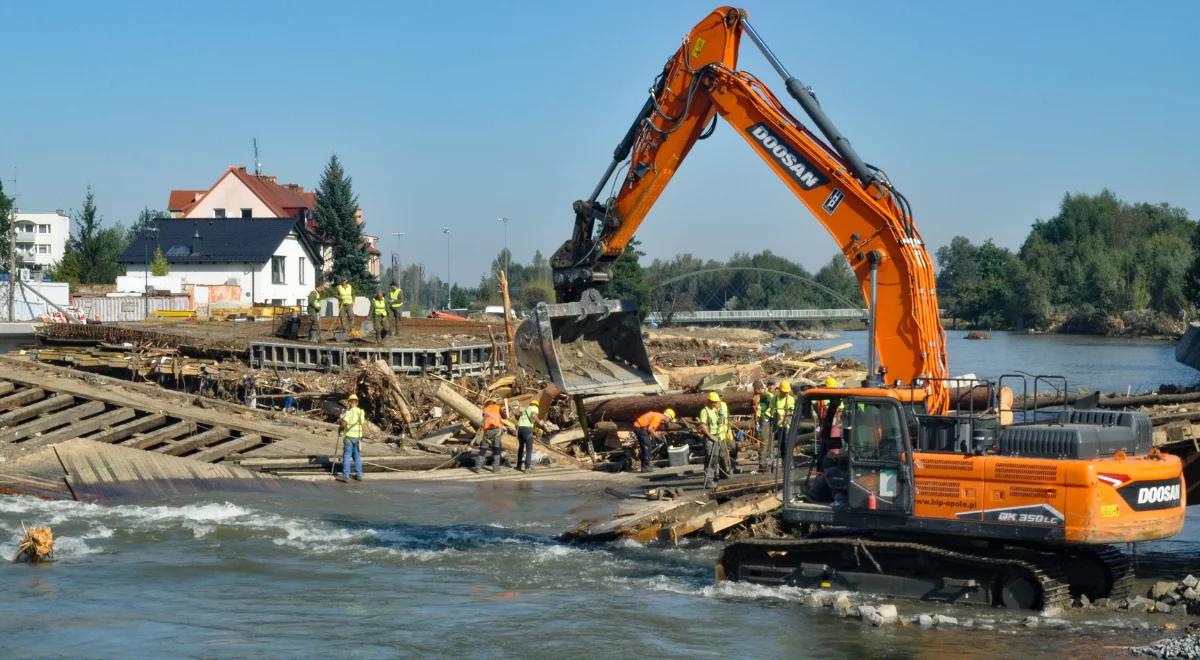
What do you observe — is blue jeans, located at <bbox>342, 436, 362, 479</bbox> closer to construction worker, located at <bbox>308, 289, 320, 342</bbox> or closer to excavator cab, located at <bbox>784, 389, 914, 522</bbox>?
excavator cab, located at <bbox>784, 389, 914, 522</bbox>

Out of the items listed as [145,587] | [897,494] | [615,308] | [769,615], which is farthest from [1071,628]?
[145,587]

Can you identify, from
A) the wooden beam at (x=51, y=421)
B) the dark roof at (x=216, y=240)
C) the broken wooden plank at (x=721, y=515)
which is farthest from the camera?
the dark roof at (x=216, y=240)

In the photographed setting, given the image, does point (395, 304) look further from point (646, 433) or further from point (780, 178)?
point (780, 178)

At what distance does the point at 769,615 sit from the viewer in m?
13.0

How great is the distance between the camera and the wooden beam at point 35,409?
23.6 meters

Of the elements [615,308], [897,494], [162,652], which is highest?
[615,308]

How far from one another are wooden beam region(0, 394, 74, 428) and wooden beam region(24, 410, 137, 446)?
1096 millimetres

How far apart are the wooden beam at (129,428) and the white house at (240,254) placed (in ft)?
134

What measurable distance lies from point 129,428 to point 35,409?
2.40 metres

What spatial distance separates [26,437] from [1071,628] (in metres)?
18.1

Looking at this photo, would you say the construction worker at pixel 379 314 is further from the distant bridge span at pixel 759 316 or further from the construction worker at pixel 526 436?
the distant bridge span at pixel 759 316

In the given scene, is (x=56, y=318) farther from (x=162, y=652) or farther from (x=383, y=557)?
(x=162, y=652)

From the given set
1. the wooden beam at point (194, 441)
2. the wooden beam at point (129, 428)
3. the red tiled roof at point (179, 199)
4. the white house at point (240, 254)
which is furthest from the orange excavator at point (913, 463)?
the red tiled roof at point (179, 199)

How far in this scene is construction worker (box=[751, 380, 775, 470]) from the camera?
20.4 m
